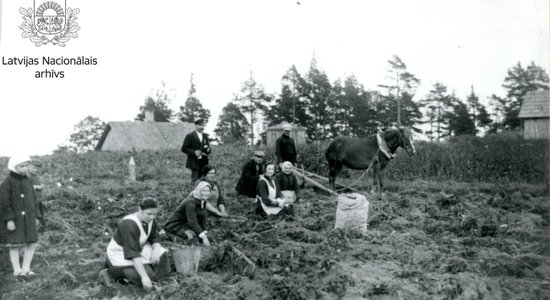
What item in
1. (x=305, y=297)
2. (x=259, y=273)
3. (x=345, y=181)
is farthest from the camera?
(x=345, y=181)

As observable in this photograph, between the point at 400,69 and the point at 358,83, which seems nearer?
the point at 400,69

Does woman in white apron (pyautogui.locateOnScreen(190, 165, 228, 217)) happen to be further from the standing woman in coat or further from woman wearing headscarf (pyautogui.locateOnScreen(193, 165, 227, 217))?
the standing woman in coat

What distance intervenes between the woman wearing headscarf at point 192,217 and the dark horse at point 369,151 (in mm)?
5454

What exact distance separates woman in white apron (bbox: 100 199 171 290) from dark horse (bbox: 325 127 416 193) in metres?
6.86

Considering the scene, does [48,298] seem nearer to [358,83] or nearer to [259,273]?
[259,273]

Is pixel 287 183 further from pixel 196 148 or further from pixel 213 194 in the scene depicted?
pixel 196 148

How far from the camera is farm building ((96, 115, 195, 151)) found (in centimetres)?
3762

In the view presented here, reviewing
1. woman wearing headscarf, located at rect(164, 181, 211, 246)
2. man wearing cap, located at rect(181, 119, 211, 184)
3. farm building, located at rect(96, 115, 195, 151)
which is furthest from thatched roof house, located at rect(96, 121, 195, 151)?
woman wearing headscarf, located at rect(164, 181, 211, 246)

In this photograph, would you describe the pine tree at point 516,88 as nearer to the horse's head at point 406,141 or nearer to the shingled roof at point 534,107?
the shingled roof at point 534,107

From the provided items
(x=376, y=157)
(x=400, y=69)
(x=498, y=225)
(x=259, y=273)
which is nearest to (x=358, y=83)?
(x=400, y=69)

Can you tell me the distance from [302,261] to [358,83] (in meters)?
43.1

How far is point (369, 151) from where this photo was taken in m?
11.6

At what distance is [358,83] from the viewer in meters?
47.6

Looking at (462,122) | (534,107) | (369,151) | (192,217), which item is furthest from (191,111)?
(192,217)
